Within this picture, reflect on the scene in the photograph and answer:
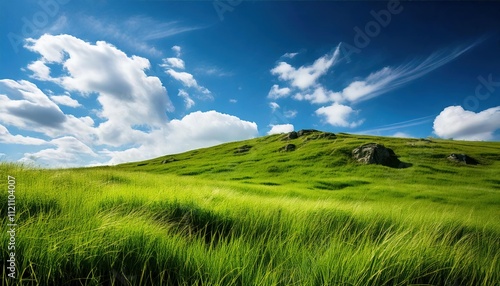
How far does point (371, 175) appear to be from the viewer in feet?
147

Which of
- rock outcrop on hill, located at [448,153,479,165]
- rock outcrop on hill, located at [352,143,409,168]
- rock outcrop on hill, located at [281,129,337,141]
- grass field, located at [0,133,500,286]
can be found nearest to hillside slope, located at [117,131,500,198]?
rock outcrop on hill, located at [448,153,479,165]

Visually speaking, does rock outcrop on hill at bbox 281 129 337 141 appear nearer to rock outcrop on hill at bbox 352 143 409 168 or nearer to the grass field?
rock outcrop on hill at bbox 352 143 409 168

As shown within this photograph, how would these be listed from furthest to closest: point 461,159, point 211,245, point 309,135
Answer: point 309,135 → point 461,159 → point 211,245

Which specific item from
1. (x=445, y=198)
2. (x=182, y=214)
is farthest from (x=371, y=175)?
(x=182, y=214)

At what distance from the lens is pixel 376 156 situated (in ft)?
172

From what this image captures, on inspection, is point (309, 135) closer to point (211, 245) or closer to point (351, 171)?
point (351, 171)

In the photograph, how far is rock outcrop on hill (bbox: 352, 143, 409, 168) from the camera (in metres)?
51.8

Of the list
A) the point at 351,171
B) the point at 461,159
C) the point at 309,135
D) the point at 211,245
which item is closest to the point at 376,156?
the point at 351,171

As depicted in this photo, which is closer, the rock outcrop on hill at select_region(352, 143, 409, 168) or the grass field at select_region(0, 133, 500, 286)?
the grass field at select_region(0, 133, 500, 286)

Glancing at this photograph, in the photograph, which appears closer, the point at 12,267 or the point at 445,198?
the point at 12,267

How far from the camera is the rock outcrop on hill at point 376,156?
51.8 metres

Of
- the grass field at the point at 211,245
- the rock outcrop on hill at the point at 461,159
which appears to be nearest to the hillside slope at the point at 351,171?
the rock outcrop on hill at the point at 461,159

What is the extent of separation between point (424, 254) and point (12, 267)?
4.89 meters

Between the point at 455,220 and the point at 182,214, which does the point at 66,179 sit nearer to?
the point at 182,214
